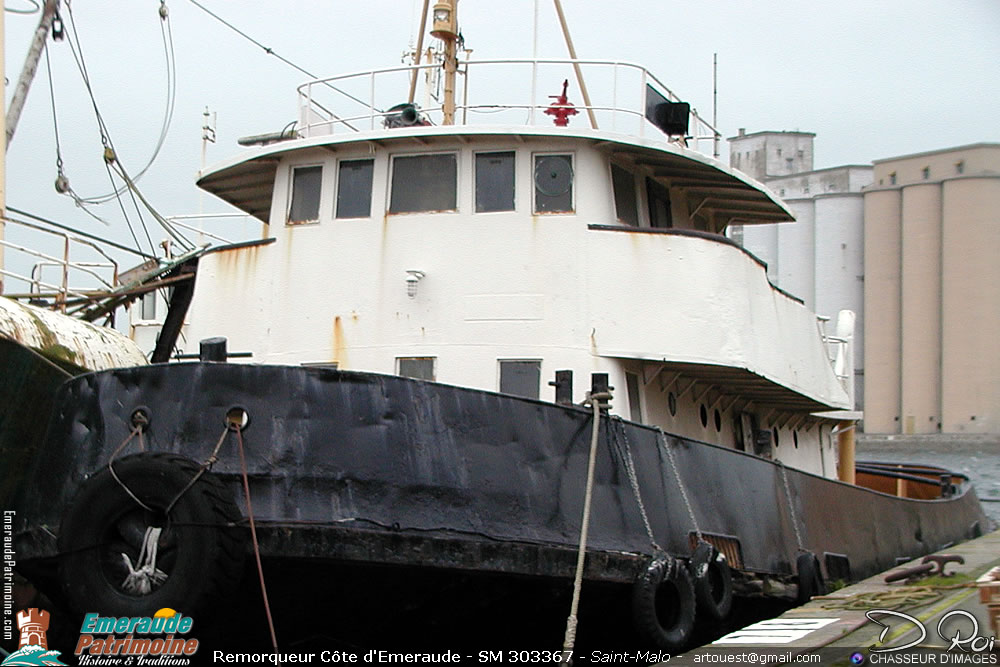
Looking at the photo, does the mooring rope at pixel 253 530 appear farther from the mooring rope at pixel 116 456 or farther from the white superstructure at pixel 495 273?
the white superstructure at pixel 495 273

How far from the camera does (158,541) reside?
7.42m

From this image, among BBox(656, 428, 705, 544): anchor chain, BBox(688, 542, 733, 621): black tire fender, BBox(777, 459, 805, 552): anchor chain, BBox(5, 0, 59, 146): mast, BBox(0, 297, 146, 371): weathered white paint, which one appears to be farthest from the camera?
BBox(5, 0, 59, 146): mast

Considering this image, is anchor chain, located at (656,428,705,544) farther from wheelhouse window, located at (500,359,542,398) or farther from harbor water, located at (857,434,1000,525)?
harbor water, located at (857,434,1000,525)

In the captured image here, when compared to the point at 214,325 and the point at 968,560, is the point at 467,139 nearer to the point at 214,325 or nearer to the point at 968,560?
the point at 214,325

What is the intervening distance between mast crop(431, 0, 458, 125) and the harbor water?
3081 cm

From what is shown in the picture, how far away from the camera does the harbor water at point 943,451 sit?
1673 inches

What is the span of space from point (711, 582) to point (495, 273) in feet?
9.79

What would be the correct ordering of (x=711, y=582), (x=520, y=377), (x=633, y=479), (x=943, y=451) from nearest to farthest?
(x=633, y=479), (x=711, y=582), (x=520, y=377), (x=943, y=451)

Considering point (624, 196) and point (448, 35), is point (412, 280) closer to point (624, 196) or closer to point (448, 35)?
point (624, 196)

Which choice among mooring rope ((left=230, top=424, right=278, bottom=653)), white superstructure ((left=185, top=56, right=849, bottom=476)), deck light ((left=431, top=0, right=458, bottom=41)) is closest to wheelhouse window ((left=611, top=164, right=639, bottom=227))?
white superstructure ((left=185, top=56, right=849, bottom=476))

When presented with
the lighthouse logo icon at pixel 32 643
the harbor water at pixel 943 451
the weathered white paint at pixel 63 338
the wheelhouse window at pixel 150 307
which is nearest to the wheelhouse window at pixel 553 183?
the weathered white paint at pixel 63 338

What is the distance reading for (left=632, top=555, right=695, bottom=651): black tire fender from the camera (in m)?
8.34

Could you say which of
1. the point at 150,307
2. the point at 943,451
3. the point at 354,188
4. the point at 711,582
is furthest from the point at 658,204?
the point at 943,451

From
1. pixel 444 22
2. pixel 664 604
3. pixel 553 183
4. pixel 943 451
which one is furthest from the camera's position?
pixel 943 451
